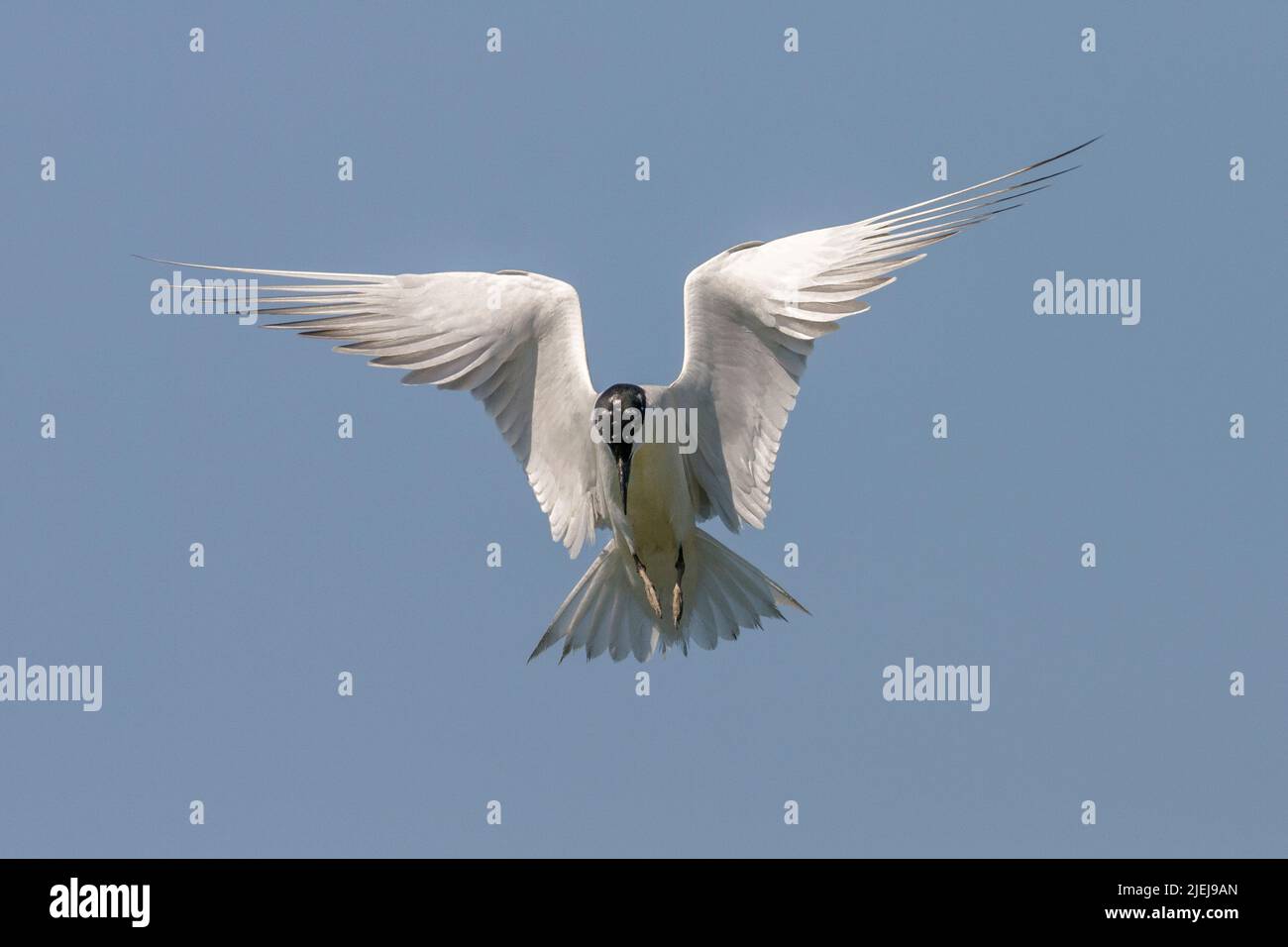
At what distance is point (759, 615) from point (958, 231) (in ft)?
9.81

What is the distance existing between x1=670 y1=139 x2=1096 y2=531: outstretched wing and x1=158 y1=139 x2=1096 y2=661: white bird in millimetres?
10

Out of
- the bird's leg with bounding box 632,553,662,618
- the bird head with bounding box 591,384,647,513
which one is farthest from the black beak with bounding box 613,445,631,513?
the bird's leg with bounding box 632,553,662,618

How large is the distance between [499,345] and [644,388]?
1169 millimetres

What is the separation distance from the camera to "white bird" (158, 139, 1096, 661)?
12.1 metres

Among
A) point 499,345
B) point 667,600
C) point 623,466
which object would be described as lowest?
point 667,600

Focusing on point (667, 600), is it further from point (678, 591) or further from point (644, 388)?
point (644, 388)

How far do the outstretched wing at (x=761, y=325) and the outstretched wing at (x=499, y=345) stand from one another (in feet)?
2.72

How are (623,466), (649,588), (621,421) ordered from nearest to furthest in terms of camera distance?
1. (621,421)
2. (623,466)
3. (649,588)

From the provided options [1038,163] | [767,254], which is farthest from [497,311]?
[1038,163]

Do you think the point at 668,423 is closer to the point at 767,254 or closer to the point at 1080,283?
the point at 767,254

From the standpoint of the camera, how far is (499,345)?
12.7 m
